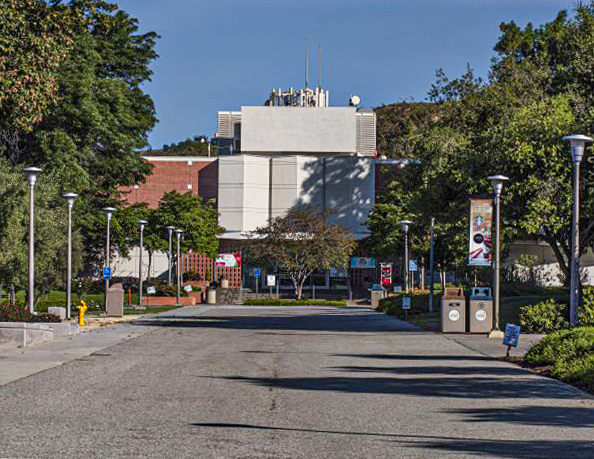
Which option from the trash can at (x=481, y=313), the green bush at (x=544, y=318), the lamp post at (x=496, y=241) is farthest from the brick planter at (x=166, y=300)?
the lamp post at (x=496, y=241)

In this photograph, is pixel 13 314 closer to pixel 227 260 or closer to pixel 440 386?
pixel 440 386

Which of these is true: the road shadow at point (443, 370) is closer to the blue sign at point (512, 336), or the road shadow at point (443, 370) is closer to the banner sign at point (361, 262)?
the blue sign at point (512, 336)

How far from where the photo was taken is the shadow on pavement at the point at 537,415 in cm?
1323

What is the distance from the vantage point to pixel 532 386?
57.6ft

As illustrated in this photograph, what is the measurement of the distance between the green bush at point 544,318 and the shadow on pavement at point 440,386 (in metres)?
14.2

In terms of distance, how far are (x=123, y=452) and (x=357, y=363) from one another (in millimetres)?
12176

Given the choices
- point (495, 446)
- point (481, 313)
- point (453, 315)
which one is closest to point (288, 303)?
point (453, 315)

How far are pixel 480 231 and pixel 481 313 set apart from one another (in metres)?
2.70

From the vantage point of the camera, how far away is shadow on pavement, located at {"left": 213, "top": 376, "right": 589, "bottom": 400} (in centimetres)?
1644

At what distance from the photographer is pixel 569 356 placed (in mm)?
20266

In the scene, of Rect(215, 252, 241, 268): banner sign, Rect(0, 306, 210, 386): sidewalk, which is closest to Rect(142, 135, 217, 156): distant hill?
Rect(215, 252, 241, 268): banner sign

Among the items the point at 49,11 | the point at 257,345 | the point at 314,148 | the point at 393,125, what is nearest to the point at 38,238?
the point at 49,11

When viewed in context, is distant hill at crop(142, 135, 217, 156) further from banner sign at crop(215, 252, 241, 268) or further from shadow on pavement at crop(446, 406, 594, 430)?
shadow on pavement at crop(446, 406, 594, 430)

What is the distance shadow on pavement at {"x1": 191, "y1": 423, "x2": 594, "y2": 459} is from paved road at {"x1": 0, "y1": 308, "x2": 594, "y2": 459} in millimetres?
15
